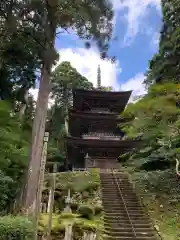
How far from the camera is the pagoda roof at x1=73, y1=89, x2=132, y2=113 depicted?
81.2 feet

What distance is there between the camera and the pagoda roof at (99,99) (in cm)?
2475

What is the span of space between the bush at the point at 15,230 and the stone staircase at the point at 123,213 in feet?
10.8

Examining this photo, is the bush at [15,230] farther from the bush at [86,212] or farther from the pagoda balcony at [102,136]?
the pagoda balcony at [102,136]

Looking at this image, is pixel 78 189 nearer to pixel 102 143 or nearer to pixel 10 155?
pixel 10 155

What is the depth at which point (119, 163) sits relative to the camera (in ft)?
73.5

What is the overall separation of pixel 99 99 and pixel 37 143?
1690 centimetres

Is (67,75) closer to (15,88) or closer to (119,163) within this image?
(119,163)

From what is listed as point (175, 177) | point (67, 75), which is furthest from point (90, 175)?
point (67, 75)

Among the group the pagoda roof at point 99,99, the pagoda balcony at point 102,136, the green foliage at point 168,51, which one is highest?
the green foliage at point 168,51

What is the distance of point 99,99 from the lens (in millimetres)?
25516

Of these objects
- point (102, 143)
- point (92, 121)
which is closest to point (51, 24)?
point (102, 143)

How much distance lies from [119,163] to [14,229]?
55.5 ft

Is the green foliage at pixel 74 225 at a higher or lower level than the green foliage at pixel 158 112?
lower

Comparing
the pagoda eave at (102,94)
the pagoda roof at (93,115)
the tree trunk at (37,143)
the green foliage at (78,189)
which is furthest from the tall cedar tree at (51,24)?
the pagoda eave at (102,94)
